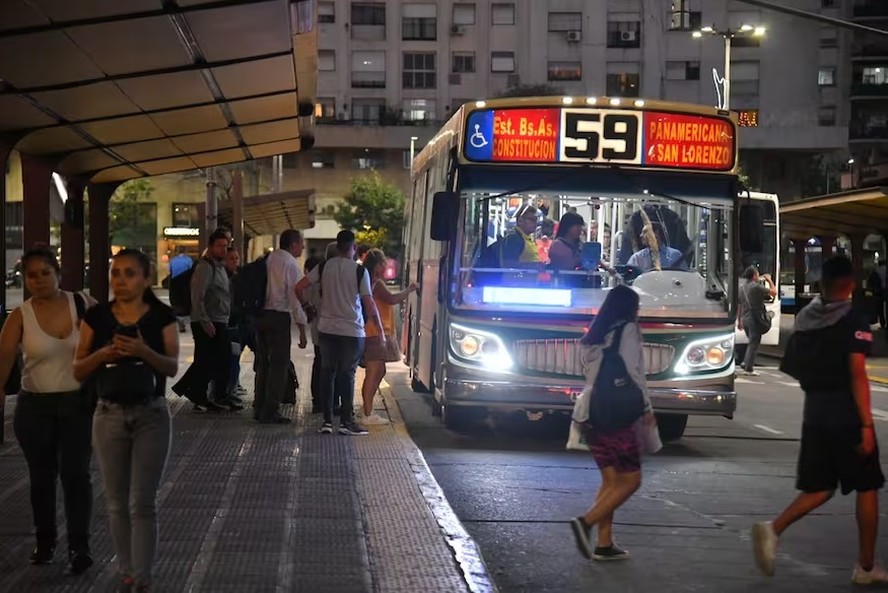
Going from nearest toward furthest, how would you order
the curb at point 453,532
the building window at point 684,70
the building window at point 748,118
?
the curb at point 453,532
the building window at point 748,118
the building window at point 684,70

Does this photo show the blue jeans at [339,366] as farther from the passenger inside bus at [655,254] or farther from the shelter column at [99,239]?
the shelter column at [99,239]

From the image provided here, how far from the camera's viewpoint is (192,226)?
63.3m

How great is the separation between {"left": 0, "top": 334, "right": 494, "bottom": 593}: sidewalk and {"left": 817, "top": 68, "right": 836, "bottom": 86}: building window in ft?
193

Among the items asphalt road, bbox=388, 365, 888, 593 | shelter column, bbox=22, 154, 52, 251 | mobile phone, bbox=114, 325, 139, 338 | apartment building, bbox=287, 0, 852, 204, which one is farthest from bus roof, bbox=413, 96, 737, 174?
apartment building, bbox=287, 0, 852, 204

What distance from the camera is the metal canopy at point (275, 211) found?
25609 mm

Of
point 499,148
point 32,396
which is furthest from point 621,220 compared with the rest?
point 32,396

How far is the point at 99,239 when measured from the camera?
16594mm

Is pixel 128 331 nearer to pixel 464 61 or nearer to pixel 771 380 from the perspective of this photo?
pixel 771 380

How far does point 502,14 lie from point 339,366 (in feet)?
182

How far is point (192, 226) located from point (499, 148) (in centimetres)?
5372

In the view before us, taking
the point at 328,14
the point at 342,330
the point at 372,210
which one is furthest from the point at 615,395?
the point at 328,14

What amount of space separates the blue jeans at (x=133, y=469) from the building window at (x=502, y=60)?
60.4m

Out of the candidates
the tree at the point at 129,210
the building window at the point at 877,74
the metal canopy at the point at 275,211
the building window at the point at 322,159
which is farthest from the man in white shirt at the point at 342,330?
the building window at the point at 877,74

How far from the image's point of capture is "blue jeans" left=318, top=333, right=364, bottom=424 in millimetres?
11352
